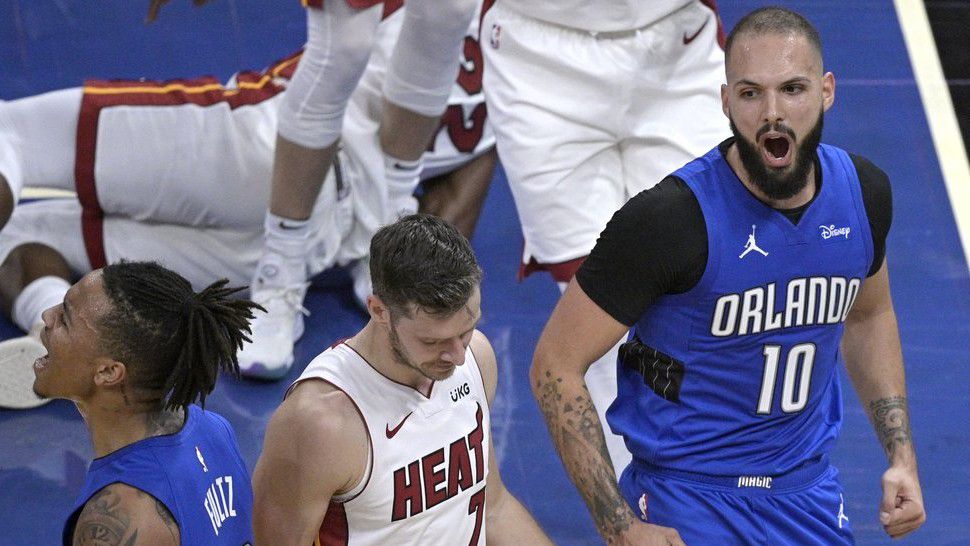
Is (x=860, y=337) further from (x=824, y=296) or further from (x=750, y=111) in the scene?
(x=750, y=111)

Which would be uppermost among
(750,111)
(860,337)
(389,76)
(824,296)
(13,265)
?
(750,111)

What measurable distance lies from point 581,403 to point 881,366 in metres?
0.83

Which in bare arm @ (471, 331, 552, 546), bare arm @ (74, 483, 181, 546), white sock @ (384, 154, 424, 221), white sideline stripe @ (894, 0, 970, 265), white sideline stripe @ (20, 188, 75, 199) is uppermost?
bare arm @ (74, 483, 181, 546)

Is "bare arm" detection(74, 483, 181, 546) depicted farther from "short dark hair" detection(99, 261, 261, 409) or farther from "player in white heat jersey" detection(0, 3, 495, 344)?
"player in white heat jersey" detection(0, 3, 495, 344)

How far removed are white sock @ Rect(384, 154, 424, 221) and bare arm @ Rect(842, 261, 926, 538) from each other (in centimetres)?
216

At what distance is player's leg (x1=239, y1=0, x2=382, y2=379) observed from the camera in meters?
4.81

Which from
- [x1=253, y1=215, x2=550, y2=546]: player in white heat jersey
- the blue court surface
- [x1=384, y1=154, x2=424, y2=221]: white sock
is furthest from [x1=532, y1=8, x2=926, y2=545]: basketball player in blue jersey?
[x1=384, y1=154, x2=424, y2=221]: white sock

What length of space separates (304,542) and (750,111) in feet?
4.32

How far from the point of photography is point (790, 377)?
3.29 metres

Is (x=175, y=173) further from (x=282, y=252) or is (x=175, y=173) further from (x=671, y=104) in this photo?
(x=671, y=104)

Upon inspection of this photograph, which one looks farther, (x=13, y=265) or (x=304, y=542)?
(x=13, y=265)

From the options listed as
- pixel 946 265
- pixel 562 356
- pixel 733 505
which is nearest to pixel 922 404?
pixel 946 265

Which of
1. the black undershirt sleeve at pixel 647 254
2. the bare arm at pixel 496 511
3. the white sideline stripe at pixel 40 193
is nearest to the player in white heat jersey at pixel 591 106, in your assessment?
the bare arm at pixel 496 511

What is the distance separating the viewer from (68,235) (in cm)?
535
